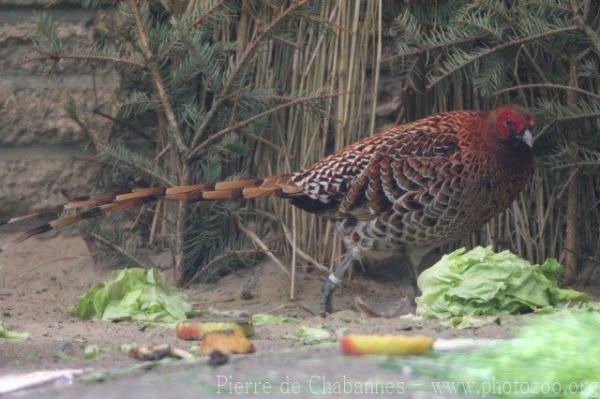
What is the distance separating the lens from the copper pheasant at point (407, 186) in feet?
21.3

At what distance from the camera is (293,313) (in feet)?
22.0

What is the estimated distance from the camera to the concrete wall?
689 cm

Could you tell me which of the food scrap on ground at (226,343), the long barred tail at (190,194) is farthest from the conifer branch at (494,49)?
the food scrap on ground at (226,343)

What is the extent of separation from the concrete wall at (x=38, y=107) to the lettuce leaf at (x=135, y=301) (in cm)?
102

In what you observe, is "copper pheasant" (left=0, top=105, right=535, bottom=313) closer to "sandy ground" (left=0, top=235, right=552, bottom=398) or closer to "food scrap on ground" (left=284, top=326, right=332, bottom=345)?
"sandy ground" (left=0, top=235, right=552, bottom=398)

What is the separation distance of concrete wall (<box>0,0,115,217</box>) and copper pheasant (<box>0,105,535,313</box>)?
47cm

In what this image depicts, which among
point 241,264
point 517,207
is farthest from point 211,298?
point 517,207

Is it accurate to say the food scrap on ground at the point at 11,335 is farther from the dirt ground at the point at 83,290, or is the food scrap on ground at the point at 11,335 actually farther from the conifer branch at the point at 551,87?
the conifer branch at the point at 551,87

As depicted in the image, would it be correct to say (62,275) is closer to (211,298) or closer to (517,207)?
(211,298)

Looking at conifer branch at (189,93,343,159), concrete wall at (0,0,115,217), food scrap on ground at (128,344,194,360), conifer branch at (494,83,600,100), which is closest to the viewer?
food scrap on ground at (128,344,194,360)

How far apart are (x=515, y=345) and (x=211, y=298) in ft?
11.7

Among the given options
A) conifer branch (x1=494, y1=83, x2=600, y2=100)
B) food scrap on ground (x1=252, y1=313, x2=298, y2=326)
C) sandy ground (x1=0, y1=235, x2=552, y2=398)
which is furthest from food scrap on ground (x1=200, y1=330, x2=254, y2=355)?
conifer branch (x1=494, y1=83, x2=600, y2=100)

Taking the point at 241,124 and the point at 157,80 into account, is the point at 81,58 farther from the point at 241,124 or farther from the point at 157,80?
the point at 241,124

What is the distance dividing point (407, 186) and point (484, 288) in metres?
0.93
